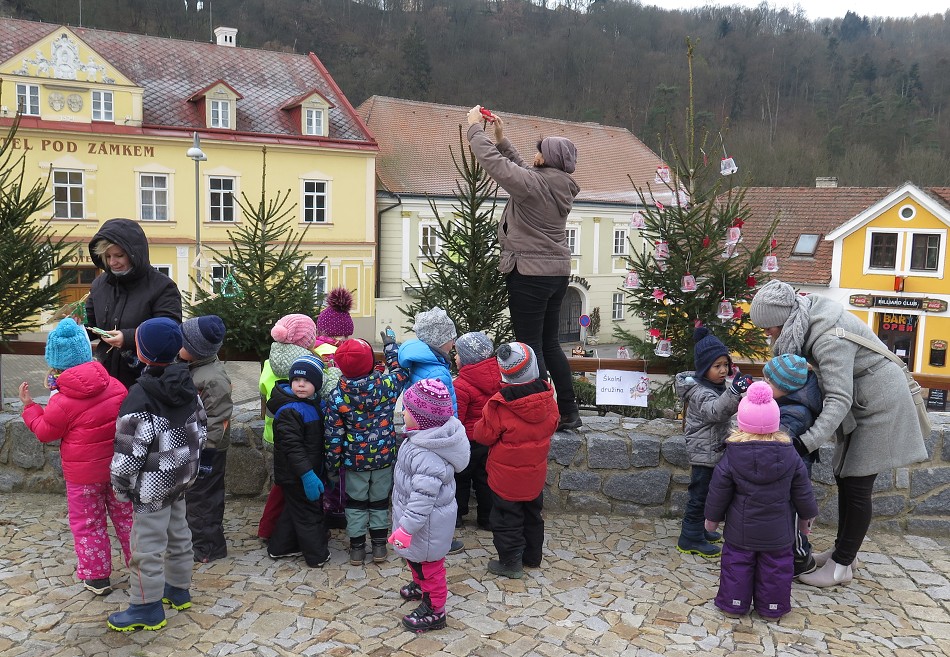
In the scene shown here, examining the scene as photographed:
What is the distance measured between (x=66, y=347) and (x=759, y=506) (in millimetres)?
3603

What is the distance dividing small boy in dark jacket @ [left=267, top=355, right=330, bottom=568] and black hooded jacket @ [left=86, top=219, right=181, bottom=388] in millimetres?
833

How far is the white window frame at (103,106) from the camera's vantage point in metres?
24.0

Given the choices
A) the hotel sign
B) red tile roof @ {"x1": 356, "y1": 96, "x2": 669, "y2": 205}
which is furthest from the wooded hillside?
the hotel sign

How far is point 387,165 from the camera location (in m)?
29.6

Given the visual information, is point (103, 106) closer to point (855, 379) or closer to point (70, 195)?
point (70, 195)

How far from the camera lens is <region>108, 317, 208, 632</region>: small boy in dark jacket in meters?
3.75

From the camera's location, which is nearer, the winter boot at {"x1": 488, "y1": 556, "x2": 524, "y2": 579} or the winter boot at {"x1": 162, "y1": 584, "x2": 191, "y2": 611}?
the winter boot at {"x1": 162, "y1": 584, "x2": 191, "y2": 611}

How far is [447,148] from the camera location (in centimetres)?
3219

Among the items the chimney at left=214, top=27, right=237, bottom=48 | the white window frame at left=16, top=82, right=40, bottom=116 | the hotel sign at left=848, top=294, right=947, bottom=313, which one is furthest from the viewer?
the chimney at left=214, top=27, right=237, bottom=48

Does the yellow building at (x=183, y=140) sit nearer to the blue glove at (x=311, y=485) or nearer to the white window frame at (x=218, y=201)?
the white window frame at (x=218, y=201)

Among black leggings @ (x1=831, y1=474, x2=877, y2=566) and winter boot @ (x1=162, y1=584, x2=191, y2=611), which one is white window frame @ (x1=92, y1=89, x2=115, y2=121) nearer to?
winter boot @ (x1=162, y1=584, x2=191, y2=611)

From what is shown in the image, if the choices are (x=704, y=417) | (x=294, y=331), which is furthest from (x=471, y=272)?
(x=704, y=417)

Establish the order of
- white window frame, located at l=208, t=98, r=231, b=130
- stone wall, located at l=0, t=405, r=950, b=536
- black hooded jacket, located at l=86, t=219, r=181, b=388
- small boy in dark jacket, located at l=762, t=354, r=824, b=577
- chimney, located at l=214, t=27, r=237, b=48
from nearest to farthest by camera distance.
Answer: small boy in dark jacket, located at l=762, t=354, r=824, b=577 → black hooded jacket, located at l=86, t=219, r=181, b=388 → stone wall, located at l=0, t=405, r=950, b=536 → white window frame, located at l=208, t=98, r=231, b=130 → chimney, located at l=214, t=27, r=237, b=48

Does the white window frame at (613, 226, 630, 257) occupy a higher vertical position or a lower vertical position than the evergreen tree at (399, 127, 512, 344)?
higher
